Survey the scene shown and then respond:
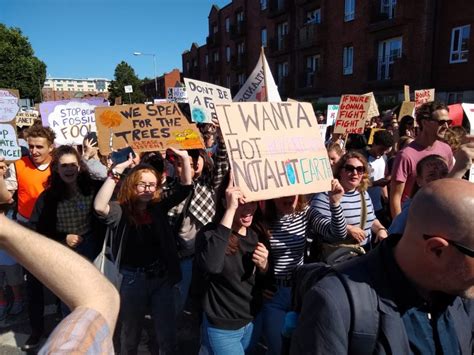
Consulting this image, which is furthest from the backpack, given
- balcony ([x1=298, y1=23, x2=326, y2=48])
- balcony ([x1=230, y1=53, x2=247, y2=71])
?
balcony ([x1=230, y1=53, x2=247, y2=71])

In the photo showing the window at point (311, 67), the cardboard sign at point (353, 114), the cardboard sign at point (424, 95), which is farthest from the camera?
the window at point (311, 67)

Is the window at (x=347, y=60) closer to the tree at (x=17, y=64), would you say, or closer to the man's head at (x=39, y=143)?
the man's head at (x=39, y=143)

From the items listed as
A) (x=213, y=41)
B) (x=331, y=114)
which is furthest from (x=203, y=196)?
(x=213, y=41)

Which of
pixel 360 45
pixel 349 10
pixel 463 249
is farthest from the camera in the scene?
pixel 349 10

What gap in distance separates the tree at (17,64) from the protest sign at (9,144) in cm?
3345

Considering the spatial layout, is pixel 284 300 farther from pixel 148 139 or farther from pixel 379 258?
pixel 148 139

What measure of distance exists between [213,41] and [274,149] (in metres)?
37.6

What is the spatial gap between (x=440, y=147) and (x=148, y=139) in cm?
286

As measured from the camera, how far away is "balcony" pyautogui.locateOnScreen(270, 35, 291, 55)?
25759 mm

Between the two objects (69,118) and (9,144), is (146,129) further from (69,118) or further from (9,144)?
(69,118)

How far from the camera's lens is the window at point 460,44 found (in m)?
15.9

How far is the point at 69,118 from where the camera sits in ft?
18.7

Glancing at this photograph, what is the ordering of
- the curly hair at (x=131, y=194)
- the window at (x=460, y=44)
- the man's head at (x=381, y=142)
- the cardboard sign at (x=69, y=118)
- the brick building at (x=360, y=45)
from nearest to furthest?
the curly hair at (x=131, y=194) → the man's head at (x=381, y=142) → the cardboard sign at (x=69, y=118) → the window at (x=460, y=44) → the brick building at (x=360, y=45)

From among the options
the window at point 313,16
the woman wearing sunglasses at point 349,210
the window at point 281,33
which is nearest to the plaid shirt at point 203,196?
the woman wearing sunglasses at point 349,210
